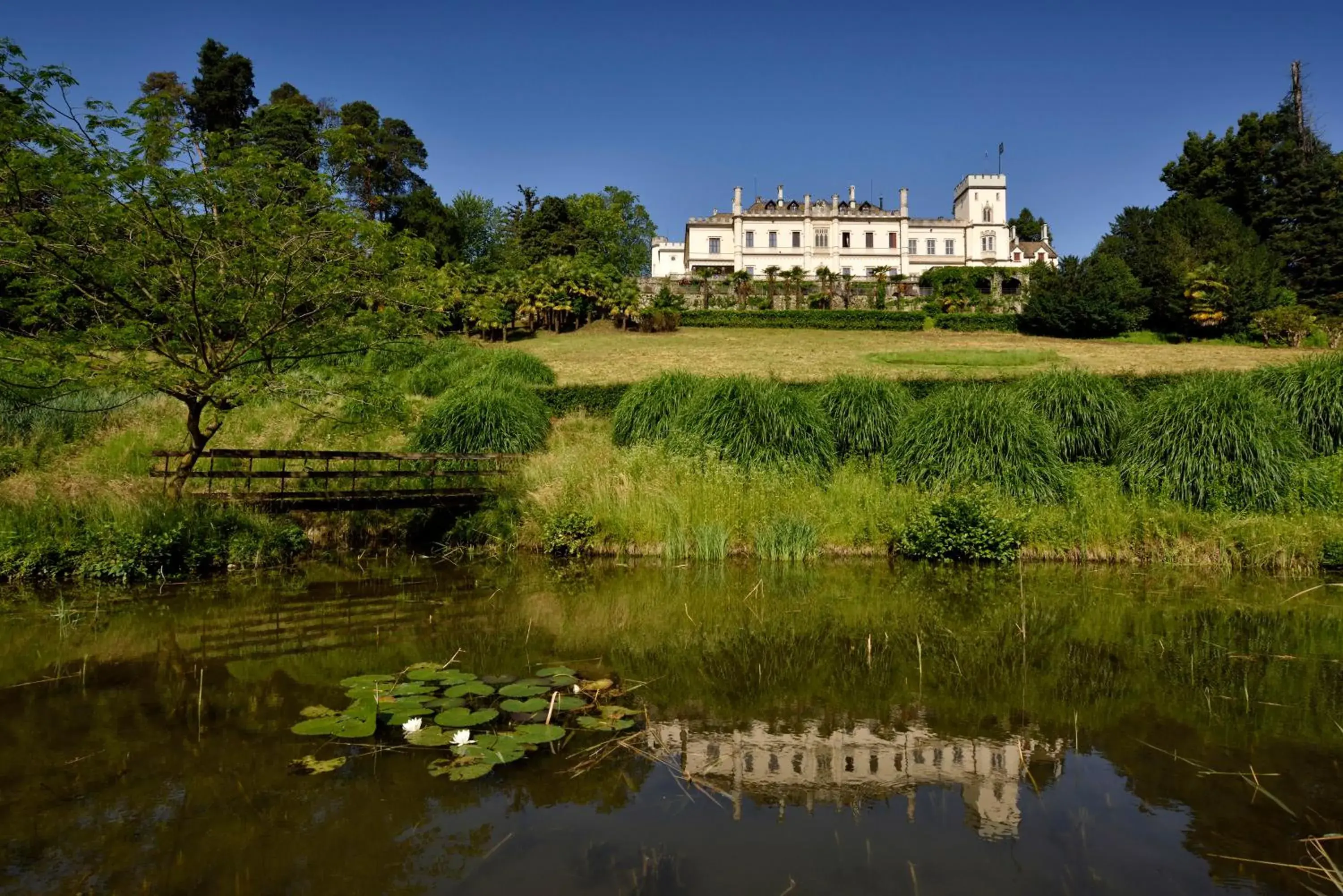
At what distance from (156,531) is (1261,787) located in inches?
435

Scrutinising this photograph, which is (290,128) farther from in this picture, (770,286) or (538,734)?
(770,286)

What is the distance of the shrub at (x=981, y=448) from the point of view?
12.0 meters

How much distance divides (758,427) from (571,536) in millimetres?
3906

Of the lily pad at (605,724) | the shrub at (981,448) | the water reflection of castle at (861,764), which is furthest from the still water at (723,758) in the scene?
the shrub at (981,448)

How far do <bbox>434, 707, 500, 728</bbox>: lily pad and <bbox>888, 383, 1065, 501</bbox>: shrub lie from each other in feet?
29.6

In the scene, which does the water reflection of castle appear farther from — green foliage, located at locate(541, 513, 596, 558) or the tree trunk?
the tree trunk

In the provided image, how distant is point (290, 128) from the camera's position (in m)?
20.1

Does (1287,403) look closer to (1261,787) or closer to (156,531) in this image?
(1261,787)

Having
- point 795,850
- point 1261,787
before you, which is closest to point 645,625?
point 795,850

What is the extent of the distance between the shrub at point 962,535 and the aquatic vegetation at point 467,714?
658 centimetres

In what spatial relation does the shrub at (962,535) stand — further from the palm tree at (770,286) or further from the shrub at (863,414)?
the palm tree at (770,286)

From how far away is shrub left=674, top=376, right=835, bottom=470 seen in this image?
13133 millimetres

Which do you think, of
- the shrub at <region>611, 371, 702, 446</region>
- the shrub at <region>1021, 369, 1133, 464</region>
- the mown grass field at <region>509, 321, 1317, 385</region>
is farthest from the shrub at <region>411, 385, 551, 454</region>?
the shrub at <region>1021, 369, 1133, 464</region>

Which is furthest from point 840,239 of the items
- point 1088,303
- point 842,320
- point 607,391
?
point 607,391
